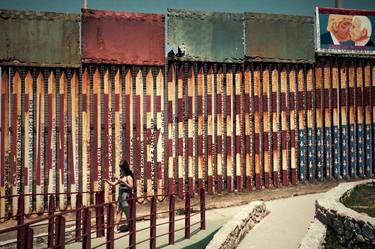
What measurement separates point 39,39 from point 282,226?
7152 millimetres

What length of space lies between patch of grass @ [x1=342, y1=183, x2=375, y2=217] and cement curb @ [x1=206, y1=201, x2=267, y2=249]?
179 cm

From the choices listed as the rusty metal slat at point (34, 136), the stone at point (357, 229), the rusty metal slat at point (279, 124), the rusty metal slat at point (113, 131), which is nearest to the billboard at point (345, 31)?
the rusty metal slat at point (279, 124)

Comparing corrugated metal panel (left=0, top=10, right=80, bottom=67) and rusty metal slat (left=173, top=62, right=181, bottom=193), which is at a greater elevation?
corrugated metal panel (left=0, top=10, right=80, bottom=67)

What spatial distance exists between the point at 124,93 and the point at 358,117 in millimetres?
6895

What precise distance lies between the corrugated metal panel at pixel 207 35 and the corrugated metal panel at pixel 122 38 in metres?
0.40

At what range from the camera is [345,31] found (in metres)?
12.5

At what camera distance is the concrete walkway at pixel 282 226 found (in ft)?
24.1

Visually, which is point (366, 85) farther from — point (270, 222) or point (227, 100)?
point (270, 222)

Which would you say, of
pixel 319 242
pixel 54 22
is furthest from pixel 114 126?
pixel 319 242

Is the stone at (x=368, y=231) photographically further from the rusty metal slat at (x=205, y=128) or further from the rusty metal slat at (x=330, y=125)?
the rusty metal slat at (x=330, y=125)

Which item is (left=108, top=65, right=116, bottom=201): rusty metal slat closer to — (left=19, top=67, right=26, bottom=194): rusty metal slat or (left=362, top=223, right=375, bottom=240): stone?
(left=19, top=67, right=26, bottom=194): rusty metal slat

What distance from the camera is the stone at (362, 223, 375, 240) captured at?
235 inches

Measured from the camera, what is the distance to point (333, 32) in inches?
485

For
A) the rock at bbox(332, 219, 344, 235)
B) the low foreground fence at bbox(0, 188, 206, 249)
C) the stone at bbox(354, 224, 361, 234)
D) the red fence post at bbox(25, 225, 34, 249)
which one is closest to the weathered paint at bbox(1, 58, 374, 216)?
the low foreground fence at bbox(0, 188, 206, 249)
